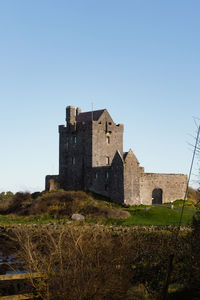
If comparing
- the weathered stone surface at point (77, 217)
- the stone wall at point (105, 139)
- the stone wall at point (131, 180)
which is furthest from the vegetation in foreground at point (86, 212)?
the stone wall at point (105, 139)

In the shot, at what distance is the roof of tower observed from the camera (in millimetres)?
49469

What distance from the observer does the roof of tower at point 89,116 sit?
49.5 meters

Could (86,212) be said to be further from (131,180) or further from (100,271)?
(100,271)

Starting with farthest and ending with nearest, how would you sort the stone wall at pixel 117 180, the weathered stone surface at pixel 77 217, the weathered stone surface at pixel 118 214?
1. the stone wall at pixel 117 180
2. the weathered stone surface at pixel 118 214
3. the weathered stone surface at pixel 77 217

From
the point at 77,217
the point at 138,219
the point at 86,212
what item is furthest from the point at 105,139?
the point at 138,219

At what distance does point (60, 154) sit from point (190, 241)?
40664mm

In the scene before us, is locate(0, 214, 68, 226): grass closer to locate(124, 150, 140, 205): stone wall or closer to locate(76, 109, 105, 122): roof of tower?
A: locate(124, 150, 140, 205): stone wall

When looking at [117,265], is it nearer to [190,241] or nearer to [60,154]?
[190,241]

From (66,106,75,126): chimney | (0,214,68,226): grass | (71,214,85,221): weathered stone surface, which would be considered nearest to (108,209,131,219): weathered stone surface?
(71,214,85,221): weathered stone surface

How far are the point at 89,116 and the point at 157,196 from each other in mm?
12905

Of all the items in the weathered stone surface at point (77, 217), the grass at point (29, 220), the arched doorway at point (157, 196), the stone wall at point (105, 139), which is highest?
the stone wall at point (105, 139)

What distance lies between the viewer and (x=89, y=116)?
5044cm

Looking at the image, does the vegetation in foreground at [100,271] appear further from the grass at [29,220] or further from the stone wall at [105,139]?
the stone wall at [105,139]

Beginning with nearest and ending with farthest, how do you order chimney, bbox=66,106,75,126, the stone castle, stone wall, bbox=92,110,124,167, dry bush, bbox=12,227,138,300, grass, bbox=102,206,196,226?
dry bush, bbox=12,227,138,300 < grass, bbox=102,206,196,226 < the stone castle < stone wall, bbox=92,110,124,167 < chimney, bbox=66,106,75,126
